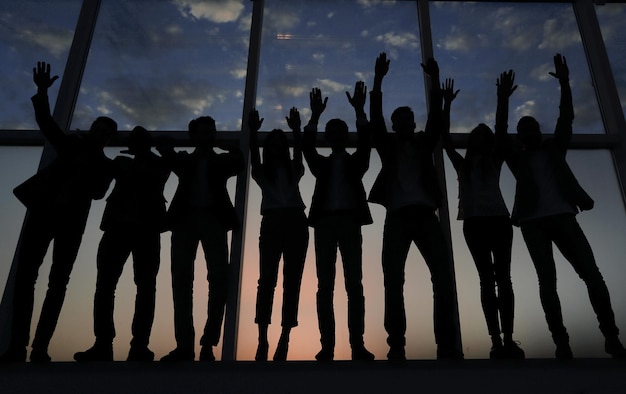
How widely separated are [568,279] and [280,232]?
187cm

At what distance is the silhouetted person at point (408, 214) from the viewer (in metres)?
2.14

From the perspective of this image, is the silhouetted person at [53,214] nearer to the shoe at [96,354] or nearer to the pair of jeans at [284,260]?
the shoe at [96,354]

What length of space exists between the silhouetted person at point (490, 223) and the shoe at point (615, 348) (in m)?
0.38

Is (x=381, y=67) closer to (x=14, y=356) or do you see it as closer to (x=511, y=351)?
(x=511, y=351)

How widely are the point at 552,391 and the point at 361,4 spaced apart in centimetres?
312

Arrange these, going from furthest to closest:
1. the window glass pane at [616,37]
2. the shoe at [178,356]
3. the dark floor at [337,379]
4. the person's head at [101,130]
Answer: the window glass pane at [616,37]
the person's head at [101,130]
the shoe at [178,356]
the dark floor at [337,379]

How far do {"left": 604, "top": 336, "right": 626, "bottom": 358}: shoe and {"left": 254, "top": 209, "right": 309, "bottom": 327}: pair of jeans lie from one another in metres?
1.48

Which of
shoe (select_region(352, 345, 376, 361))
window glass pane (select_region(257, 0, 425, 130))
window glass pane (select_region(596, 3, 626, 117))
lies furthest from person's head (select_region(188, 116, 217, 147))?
window glass pane (select_region(596, 3, 626, 117))

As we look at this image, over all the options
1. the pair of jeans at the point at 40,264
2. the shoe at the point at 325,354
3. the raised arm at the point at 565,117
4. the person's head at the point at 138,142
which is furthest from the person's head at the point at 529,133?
the pair of jeans at the point at 40,264

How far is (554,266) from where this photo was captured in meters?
2.27

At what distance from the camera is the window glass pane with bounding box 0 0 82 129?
10.7 ft

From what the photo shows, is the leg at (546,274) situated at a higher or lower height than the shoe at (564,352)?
higher

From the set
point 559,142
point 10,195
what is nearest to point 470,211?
point 559,142

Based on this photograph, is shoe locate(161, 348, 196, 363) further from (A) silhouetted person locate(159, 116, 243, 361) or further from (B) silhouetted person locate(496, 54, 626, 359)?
(B) silhouetted person locate(496, 54, 626, 359)
